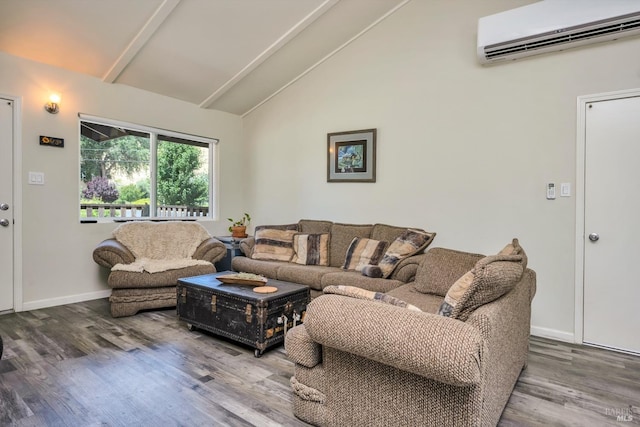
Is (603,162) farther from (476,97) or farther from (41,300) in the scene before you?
(41,300)

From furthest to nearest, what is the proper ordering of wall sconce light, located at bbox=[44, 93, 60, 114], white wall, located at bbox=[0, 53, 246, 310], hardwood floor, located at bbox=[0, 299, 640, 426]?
1. wall sconce light, located at bbox=[44, 93, 60, 114]
2. white wall, located at bbox=[0, 53, 246, 310]
3. hardwood floor, located at bbox=[0, 299, 640, 426]

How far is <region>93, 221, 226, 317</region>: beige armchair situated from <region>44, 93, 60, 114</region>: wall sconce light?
131 centimetres

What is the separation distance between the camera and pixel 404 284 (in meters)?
3.01

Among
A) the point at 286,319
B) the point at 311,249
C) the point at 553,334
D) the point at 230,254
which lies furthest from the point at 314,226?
the point at 553,334

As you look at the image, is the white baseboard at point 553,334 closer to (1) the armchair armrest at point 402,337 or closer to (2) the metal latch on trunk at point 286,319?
(2) the metal latch on trunk at point 286,319

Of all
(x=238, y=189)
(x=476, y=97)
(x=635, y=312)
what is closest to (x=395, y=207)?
(x=476, y=97)

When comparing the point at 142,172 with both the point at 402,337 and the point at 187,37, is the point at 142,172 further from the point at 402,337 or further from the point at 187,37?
the point at 402,337

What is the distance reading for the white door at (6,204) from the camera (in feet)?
10.8

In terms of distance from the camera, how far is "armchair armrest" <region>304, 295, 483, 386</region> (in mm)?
1173

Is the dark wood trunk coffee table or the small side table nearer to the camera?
the dark wood trunk coffee table

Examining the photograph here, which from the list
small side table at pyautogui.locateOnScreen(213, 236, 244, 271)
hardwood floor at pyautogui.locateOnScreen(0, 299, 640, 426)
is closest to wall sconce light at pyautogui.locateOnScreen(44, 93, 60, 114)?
hardwood floor at pyautogui.locateOnScreen(0, 299, 640, 426)

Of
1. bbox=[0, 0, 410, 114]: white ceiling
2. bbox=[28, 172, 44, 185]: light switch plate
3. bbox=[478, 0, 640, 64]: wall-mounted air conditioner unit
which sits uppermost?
bbox=[0, 0, 410, 114]: white ceiling

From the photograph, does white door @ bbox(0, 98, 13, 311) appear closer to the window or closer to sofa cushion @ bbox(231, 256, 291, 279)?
the window
